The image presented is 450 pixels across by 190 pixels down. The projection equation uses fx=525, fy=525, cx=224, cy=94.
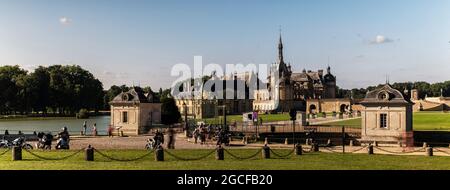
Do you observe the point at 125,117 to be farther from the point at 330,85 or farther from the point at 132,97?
the point at 330,85

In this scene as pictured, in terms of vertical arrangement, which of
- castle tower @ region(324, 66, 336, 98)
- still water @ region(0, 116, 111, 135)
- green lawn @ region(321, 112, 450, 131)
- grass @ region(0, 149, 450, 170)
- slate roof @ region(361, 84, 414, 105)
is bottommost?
still water @ region(0, 116, 111, 135)

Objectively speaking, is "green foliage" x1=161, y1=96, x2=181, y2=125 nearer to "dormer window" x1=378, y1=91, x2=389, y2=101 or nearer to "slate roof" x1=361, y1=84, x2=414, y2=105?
"slate roof" x1=361, y1=84, x2=414, y2=105

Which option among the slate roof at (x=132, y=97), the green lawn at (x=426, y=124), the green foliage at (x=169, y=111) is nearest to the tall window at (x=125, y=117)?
the slate roof at (x=132, y=97)

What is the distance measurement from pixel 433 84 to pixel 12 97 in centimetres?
13667

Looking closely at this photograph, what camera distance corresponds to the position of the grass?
1969cm

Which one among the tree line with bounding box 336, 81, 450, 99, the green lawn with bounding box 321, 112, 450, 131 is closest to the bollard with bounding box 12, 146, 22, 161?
the green lawn with bounding box 321, 112, 450, 131

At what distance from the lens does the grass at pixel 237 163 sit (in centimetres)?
1969

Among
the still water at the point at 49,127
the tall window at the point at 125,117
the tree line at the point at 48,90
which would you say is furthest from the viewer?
the tree line at the point at 48,90

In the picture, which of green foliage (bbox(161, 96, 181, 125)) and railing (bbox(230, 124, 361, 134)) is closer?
railing (bbox(230, 124, 361, 134))

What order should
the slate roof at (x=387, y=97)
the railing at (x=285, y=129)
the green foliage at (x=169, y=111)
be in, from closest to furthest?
1. the slate roof at (x=387, y=97)
2. the railing at (x=285, y=129)
3. the green foliage at (x=169, y=111)

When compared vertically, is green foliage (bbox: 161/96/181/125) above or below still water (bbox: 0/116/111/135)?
above

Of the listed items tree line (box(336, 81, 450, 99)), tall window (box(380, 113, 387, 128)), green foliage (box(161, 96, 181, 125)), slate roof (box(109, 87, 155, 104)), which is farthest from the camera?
tree line (box(336, 81, 450, 99))

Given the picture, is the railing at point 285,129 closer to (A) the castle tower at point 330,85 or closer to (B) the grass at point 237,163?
(B) the grass at point 237,163
